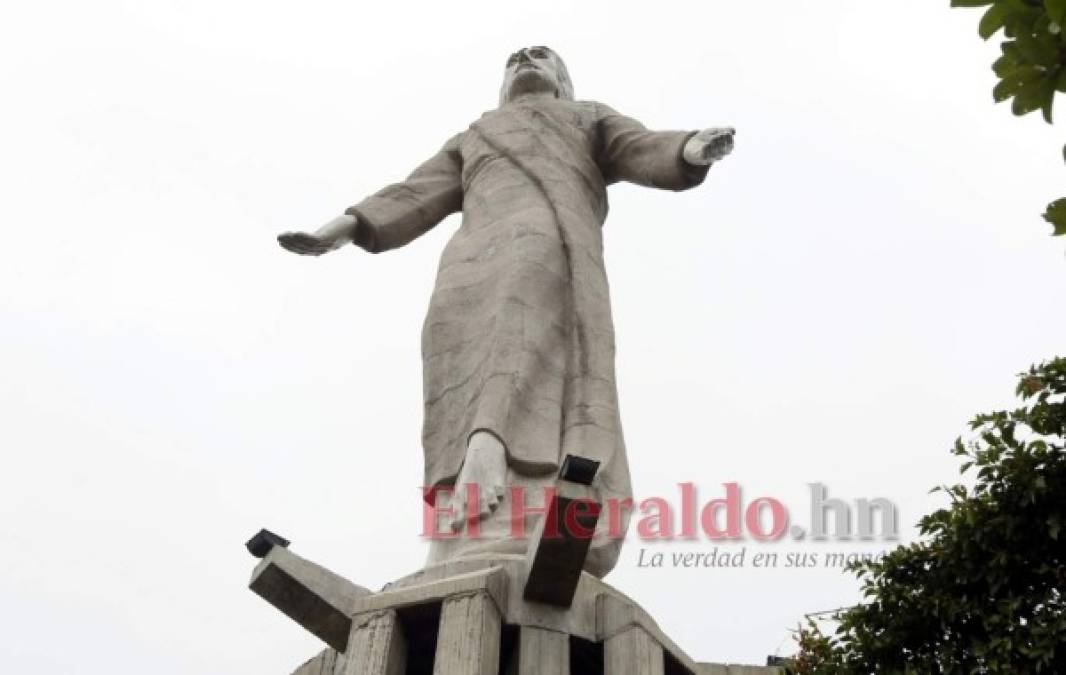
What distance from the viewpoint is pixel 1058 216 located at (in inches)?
109

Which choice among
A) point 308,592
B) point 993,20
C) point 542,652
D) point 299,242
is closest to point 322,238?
point 299,242

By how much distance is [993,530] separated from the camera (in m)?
6.43

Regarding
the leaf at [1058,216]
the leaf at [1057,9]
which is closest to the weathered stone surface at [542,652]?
the leaf at [1058,216]

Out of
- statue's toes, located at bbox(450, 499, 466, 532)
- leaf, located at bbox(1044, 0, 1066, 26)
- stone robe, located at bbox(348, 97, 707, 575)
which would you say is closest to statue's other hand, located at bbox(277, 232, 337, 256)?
stone robe, located at bbox(348, 97, 707, 575)

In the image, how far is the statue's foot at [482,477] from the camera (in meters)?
5.94

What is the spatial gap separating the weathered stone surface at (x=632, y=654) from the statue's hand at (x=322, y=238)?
360 centimetres

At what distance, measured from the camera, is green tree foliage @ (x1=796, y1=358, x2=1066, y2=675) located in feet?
20.1

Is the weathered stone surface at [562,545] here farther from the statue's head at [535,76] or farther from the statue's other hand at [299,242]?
the statue's head at [535,76]

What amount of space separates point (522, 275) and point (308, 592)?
7.81ft

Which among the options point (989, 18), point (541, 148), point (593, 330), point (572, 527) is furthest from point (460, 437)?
point (989, 18)

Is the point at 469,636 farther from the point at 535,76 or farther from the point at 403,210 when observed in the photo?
the point at 535,76

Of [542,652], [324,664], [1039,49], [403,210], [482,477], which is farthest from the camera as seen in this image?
[403,210]

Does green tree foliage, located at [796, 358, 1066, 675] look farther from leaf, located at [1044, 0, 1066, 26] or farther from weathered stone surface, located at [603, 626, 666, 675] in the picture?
leaf, located at [1044, 0, 1066, 26]

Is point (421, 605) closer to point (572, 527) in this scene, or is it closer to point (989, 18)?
point (572, 527)
